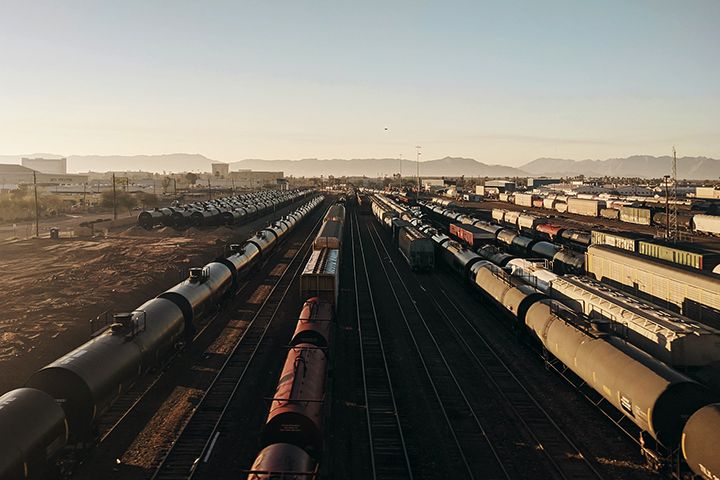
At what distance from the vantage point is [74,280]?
1591 inches

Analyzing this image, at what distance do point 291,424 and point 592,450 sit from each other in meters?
11.1

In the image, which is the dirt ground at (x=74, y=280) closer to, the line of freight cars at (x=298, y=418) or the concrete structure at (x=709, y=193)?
the line of freight cars at (x=298, y=418)

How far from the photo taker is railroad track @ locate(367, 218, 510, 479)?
1669 centimetres

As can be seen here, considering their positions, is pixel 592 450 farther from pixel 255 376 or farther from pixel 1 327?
pixel 1 327

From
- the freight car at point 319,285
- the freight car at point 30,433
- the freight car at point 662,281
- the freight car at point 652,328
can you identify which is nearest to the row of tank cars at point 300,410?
the freight car at point 319,285

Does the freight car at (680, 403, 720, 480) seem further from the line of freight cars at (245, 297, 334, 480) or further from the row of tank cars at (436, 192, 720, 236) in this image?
the row of tank cars at (436, 192, 720, 236)

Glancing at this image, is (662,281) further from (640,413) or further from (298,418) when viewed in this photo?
(298,418)

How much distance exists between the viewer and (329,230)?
167ft

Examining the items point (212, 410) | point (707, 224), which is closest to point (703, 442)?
point (212, 410)

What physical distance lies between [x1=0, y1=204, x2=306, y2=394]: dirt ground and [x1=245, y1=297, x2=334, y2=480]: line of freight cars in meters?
13.5

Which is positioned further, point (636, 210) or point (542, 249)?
point (636, 210)

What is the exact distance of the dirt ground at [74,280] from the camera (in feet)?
84.8

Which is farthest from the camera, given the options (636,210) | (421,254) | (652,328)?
(636,210)

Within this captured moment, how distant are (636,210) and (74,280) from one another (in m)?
82.7
